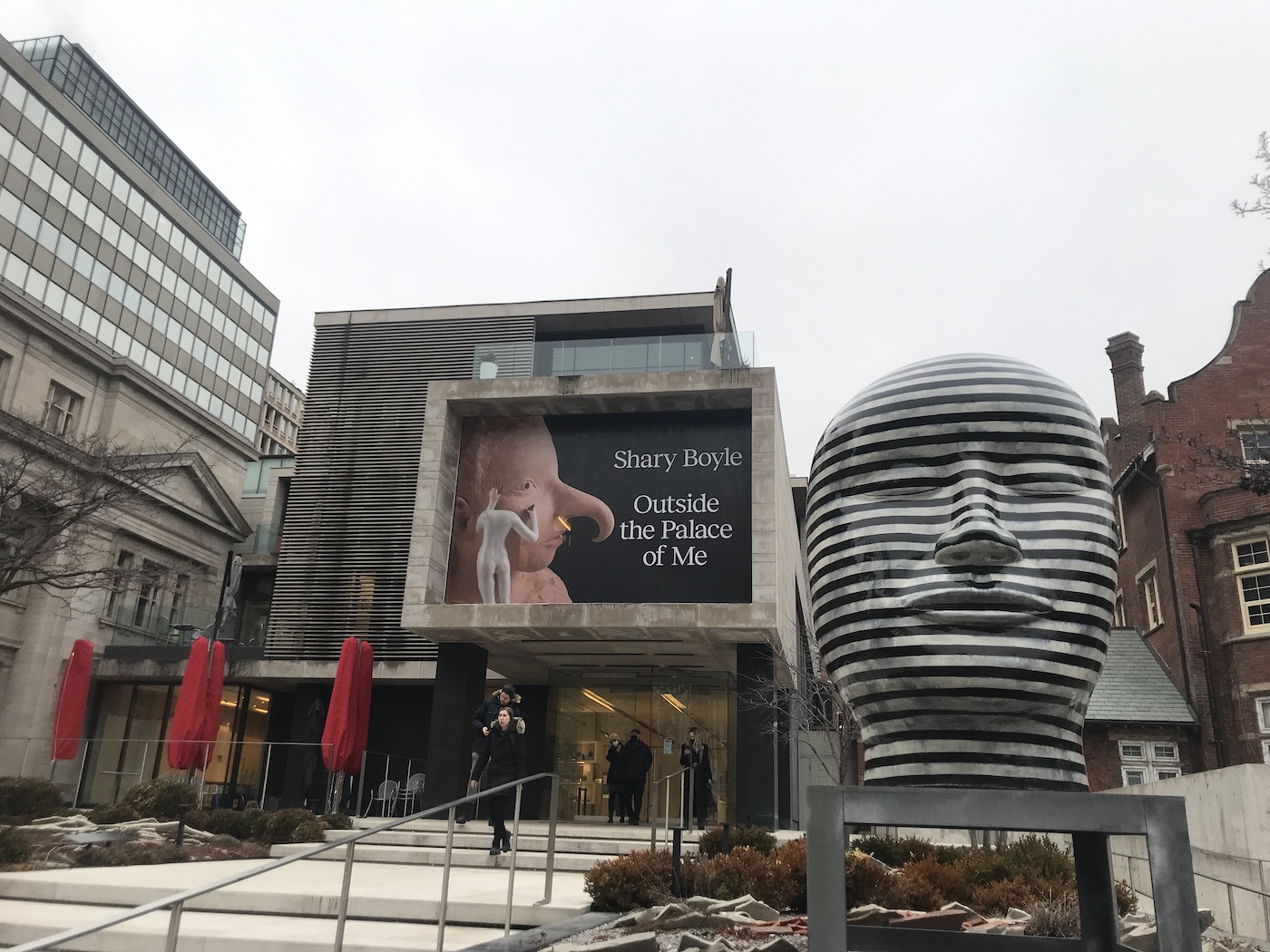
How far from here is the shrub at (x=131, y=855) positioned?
12297 millimetres

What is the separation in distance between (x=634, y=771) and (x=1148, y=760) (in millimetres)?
14017

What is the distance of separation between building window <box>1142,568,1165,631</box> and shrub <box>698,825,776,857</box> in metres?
19.5

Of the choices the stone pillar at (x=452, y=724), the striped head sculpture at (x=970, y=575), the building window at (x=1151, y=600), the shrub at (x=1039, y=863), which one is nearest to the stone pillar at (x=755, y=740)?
the stone pillar at (x=452, y=724)

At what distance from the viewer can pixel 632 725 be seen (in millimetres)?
21969

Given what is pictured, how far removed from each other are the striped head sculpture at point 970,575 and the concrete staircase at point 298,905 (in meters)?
3.89

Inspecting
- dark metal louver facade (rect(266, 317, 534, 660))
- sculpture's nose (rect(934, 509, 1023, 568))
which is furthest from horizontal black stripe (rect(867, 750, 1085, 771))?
dark metal louver facade (rect(266, 317, 534, 660))

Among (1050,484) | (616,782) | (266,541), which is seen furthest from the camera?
(266,541)

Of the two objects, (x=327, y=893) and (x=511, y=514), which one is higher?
(x=511, y=514)

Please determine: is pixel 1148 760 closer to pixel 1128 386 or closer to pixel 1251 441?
pixel 1251 441

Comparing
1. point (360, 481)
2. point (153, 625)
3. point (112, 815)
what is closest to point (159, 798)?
point (112, 815)

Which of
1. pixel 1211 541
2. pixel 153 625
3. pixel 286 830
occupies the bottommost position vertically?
pixel 286 830

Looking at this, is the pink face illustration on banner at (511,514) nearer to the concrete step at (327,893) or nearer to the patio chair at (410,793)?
the patio chair at (410,793)

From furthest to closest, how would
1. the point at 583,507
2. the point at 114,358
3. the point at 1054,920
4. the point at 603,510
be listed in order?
the point at 114,358 < the point at 583,507 < the point at 603,510 < the point at 1054,920

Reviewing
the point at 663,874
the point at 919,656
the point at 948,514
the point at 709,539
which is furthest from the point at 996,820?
the point at 709,539
